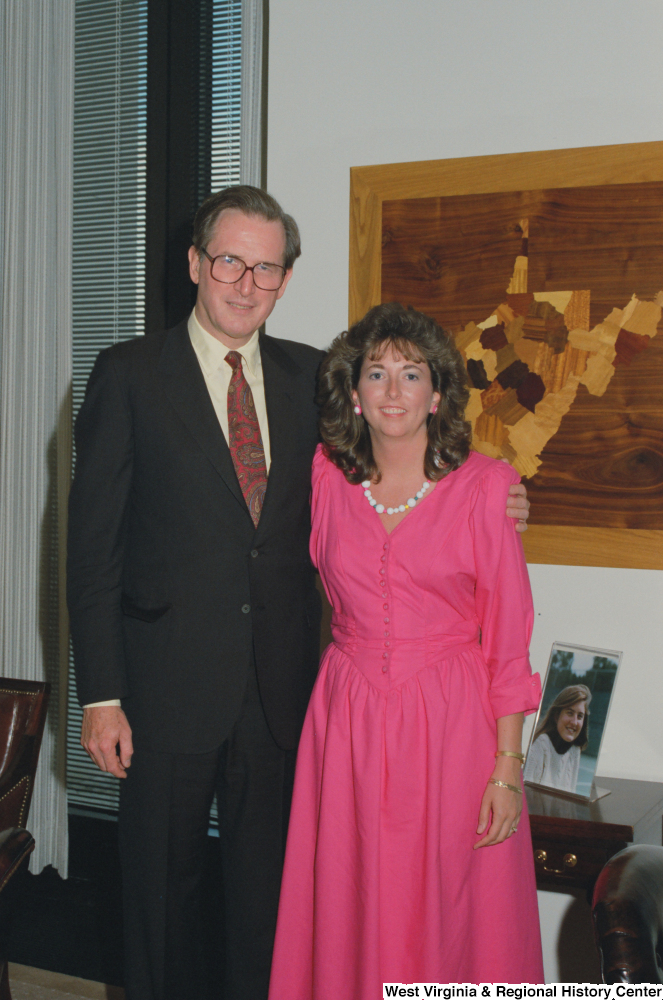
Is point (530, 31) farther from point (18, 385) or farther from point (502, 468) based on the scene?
point (18, 385)

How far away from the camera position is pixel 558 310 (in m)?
2.23

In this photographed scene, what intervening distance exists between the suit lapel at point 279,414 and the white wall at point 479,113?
0.53 meters

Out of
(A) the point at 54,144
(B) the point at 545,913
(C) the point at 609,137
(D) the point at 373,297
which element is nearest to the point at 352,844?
(B) the point at 545,913

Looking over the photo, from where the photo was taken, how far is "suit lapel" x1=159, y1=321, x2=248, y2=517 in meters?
1.78

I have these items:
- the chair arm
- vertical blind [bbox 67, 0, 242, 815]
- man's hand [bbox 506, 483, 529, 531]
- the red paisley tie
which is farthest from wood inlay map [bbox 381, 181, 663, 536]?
the chair arm

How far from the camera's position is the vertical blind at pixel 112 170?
109 inches

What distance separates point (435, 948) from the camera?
1.62 m

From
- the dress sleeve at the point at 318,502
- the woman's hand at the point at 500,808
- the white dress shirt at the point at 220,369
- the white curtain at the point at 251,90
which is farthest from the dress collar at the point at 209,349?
the woman's hand at the point at 500,808

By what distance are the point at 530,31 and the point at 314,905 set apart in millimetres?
2101

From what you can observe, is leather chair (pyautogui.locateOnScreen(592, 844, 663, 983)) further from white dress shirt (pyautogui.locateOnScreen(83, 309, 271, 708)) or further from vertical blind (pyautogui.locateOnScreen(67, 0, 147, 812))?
vertical blind (pyautogui.locateOnScreen(67, 0, 147, 812))

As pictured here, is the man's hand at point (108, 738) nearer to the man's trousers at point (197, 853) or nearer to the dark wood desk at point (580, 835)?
the man's trousers at point (197, 853)

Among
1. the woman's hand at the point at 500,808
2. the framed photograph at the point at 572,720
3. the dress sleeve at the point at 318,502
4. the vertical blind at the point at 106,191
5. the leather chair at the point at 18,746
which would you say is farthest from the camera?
the vertical blind at the point at 106,191

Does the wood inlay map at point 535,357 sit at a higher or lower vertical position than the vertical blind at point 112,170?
lower

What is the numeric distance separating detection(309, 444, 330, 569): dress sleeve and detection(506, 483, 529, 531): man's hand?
0.38m
